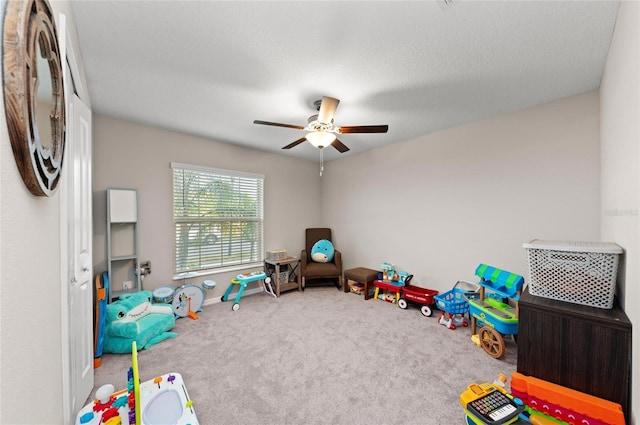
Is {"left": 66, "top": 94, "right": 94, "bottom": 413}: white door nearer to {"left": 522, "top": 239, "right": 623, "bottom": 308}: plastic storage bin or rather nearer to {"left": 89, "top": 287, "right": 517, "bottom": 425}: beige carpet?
{"left": 89, "top": 287, "right": 517, "bottom": 425}: beige carpet

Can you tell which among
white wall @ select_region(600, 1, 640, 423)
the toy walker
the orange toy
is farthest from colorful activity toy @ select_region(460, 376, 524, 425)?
the toy walker

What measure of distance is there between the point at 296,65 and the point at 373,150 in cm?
262

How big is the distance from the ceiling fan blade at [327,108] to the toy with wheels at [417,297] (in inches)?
96.8

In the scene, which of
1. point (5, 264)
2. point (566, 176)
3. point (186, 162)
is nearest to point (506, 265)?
point (566, 176)

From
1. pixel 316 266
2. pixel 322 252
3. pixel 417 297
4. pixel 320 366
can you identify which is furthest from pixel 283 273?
pixel 320 366

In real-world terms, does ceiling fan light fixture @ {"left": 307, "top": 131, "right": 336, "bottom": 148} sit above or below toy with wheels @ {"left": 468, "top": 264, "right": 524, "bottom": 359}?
above

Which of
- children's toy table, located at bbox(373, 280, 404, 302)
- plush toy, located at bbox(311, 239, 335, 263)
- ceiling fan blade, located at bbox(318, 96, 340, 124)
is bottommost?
children's toy table, located at bbox(373, 280, 404, 302)

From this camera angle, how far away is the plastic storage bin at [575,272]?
53.0 inches

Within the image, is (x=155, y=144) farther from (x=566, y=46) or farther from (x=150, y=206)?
(x=566, y=46)

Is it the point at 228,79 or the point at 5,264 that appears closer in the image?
the point at 5,264

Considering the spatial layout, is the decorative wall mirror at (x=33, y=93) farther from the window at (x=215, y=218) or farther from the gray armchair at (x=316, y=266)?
the gray armchair at (x=316, y=266)

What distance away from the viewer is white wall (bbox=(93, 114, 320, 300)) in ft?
9.50

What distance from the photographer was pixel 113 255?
116 inches

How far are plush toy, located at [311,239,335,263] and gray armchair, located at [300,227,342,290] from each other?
0.24ft
